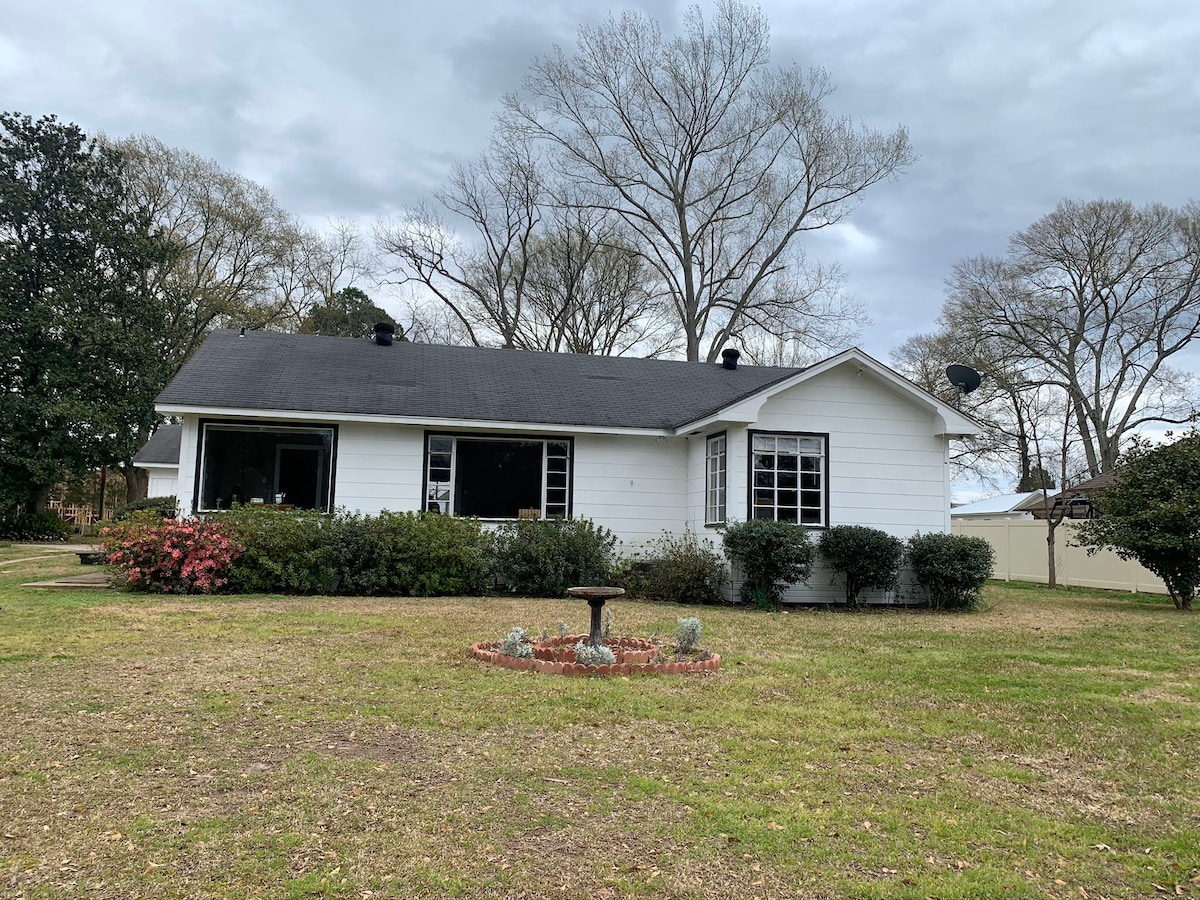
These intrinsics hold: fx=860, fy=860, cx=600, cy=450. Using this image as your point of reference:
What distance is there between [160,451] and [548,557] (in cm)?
2206

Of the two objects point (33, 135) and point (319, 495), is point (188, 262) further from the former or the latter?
point (319, 495)

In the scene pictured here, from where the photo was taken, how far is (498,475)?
14.7m

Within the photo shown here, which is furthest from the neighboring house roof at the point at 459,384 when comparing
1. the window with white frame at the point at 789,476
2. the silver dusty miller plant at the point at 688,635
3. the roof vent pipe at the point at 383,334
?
the silver dusty miller plant at the point at 688,635

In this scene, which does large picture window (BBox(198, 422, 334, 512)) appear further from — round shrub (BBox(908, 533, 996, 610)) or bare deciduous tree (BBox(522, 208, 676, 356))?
bare deciduous tree (BBox(522, 208, 676, 356))

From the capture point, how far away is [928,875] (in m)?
3.35

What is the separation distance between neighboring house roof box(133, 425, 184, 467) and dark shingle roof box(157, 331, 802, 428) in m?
14.0

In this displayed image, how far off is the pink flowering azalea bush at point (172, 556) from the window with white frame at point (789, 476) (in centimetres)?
768

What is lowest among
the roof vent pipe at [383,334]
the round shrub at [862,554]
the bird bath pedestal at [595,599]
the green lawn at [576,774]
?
the green lawn at [576,774]

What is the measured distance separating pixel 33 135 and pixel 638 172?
19.6m

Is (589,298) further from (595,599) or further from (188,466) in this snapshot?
(595,599)

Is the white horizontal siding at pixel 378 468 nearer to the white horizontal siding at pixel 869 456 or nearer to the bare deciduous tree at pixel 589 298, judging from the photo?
the white horizontal siding at pixel 869 456

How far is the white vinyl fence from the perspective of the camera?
17.0 m

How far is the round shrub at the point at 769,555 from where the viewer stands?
12.2 m

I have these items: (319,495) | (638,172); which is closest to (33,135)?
(638,172)
